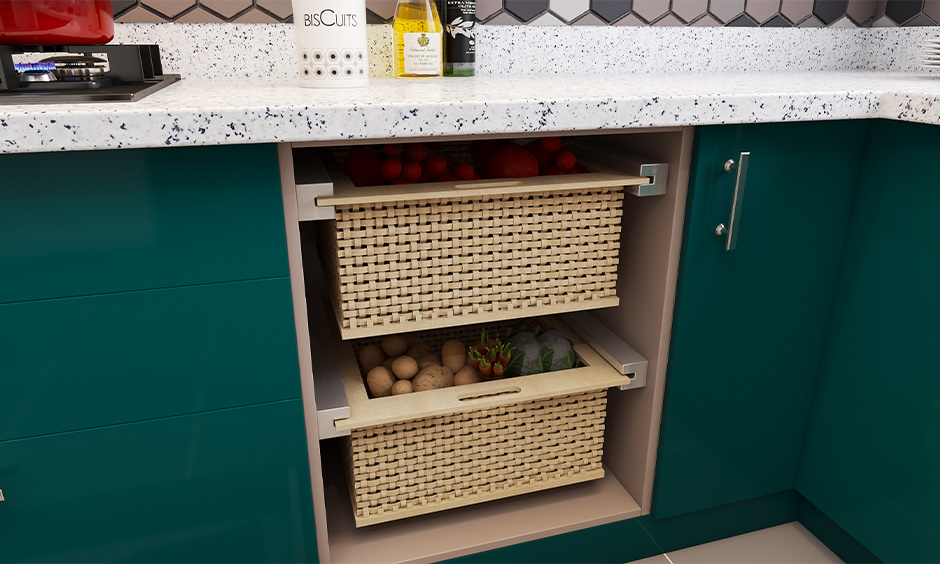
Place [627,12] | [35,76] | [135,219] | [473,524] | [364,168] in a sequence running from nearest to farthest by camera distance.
A: [135,219], [35,76], [364,168], [473,524], [627,12]

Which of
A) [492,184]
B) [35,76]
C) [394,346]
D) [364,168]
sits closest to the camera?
[35,76]

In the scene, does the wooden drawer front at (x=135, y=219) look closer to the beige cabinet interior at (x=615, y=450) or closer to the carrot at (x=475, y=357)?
the beige cabinet interior at (x=615, y=450)

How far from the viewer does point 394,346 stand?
1370mm

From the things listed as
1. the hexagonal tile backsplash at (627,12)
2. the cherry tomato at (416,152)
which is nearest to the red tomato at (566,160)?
the cherry tomato at (416,152)

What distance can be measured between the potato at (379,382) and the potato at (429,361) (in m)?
0.12

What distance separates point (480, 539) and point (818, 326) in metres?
0.76

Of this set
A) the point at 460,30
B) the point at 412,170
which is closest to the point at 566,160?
the point at 412,170

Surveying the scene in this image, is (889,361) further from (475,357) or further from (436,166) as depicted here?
(436,166)

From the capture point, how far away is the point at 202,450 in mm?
953

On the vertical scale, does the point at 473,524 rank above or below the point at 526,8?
below

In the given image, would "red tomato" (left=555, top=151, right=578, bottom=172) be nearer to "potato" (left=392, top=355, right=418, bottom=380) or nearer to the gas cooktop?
"potato" (left=392, top=355, right=418, bottom=380)

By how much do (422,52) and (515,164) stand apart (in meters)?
0.32

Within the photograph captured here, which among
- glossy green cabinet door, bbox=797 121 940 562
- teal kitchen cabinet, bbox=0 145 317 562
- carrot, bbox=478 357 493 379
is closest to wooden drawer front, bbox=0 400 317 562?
teal kitchen cabinet, bbox=0 145 317 562

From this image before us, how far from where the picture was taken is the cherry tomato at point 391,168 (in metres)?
1.09
